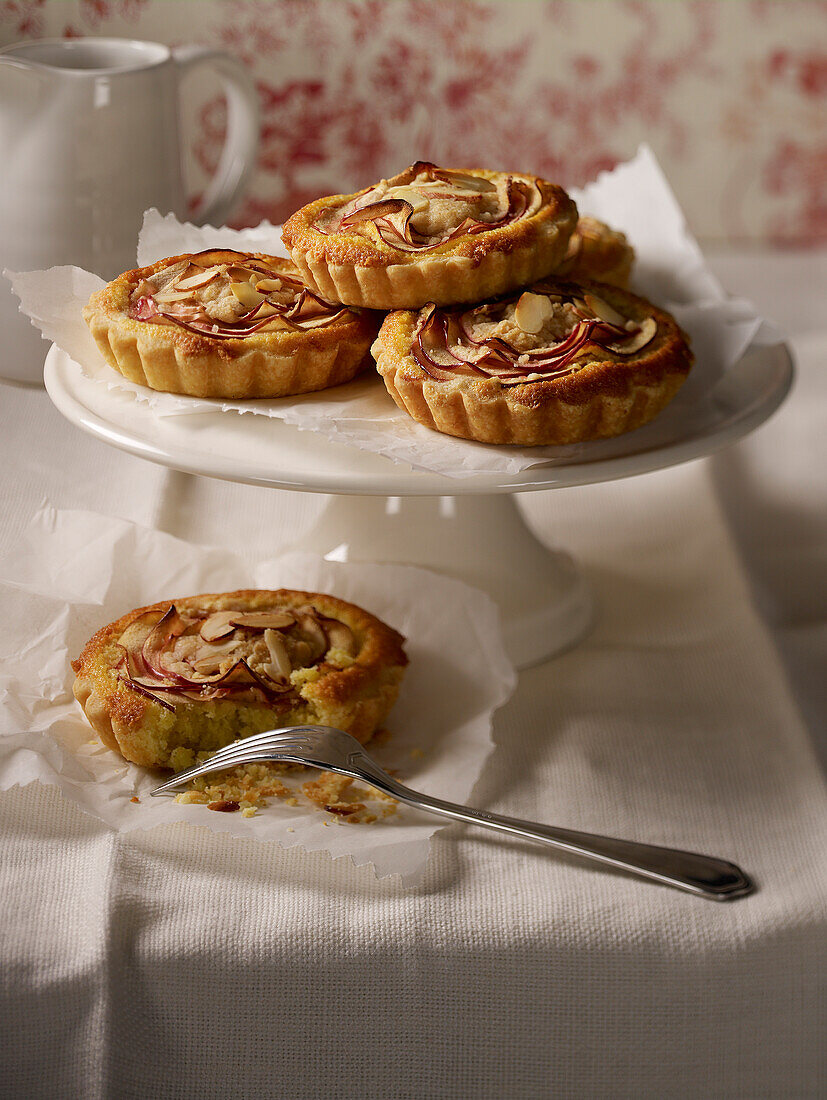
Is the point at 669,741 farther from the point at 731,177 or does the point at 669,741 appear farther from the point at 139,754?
the point at 731,177

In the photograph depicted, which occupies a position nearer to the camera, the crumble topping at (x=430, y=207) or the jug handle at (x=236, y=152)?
the crumble topping at (x=430, y=207)

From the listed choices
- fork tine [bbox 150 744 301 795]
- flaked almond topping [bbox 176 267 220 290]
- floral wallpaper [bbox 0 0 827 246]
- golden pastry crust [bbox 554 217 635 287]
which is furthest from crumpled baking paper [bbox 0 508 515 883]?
floral wallpaper [bbox 0 0 827 246]

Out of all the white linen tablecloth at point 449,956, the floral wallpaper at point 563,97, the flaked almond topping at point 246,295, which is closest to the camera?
the white linen tablecloth at point 449,956

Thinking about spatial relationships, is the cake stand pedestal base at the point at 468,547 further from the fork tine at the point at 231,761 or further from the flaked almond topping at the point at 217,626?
the fork tine at the point at 231,761

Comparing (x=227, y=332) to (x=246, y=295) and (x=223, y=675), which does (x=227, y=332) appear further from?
(x=223, y=675)

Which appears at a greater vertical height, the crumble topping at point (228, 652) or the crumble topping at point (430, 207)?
the crumble topping at point (430, 207)

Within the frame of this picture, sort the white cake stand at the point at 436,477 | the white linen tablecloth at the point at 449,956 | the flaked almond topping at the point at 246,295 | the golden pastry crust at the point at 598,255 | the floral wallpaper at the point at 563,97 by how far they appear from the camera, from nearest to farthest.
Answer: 1. the white linen tablecloth at the point at 449,956
2. the white cake stand at the point at 436,477
3. the flaked almond topping at the point at 246,295
4. the golden pastry crust at the point at 598,255
5. the floral wallpaper at the point at 563,97

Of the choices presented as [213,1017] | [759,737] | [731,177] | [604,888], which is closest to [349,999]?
[213,1017]

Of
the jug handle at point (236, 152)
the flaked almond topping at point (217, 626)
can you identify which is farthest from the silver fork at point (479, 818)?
the jug handle at point (236, 152)
